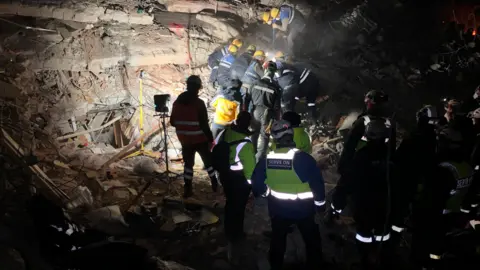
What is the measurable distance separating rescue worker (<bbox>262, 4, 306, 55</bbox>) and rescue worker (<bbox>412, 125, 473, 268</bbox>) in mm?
8268

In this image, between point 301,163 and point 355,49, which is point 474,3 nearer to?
point 355,49

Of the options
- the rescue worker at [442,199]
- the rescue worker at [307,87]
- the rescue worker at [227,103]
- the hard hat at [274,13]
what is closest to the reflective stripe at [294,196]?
the rescue worker at [442,199]

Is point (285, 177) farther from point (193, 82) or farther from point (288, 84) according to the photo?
point (288, 84)

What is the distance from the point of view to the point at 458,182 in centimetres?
405

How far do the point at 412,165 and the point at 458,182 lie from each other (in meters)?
0.52

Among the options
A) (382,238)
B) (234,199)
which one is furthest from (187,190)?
(382,238)

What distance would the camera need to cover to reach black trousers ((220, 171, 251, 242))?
4736mm

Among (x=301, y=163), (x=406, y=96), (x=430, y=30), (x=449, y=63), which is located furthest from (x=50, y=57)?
(x=430, y=30)

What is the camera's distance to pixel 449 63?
12.2 m

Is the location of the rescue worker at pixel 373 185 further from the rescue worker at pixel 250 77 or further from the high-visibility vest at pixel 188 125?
the rescue worker at pixel 250 77

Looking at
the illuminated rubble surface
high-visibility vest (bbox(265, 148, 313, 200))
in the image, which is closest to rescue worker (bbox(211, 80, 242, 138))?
the illuminated rubble surface

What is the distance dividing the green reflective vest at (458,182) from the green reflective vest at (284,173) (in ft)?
5.71

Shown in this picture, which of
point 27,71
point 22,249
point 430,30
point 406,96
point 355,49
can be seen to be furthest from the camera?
point 430,30

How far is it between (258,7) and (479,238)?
32.1 ft
